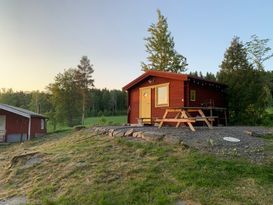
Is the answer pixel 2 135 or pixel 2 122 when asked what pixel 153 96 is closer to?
pixel 2 135

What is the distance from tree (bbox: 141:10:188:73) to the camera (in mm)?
29578

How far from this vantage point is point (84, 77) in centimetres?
4159

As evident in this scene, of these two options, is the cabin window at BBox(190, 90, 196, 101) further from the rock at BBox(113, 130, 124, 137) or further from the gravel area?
the rock at BBox(113, 130, 124, 137)

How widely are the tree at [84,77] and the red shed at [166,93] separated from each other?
76.1 feet

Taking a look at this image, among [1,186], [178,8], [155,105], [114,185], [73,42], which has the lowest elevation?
[1,186]

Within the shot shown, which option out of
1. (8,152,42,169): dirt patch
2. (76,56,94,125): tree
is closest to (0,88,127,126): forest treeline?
(76,56,94,125): tree

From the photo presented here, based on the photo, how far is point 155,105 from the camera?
53.1ft

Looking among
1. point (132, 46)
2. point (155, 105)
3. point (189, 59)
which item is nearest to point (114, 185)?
point (155, 105)

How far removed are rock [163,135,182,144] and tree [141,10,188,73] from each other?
21.1 metres

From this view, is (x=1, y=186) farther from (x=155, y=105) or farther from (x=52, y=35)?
(x=52, y=35)

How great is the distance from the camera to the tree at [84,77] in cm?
4072

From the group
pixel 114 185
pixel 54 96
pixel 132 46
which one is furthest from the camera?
pixel 54 96

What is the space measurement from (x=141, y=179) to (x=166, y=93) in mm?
9730

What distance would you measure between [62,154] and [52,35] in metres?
9.97
